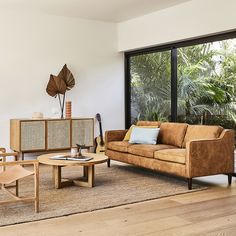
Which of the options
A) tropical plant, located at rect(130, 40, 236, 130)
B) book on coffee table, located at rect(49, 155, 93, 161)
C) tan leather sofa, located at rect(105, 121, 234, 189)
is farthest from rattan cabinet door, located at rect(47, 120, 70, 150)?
tropical plant, located at rect(130, 40, 236, 130)

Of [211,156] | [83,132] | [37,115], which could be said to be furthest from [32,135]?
[211,156]

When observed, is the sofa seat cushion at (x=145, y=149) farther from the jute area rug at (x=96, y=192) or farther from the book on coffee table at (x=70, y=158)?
the book on coffee table at (x=70, y=158)

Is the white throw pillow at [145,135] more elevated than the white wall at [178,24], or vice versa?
the white wall at [178,24]

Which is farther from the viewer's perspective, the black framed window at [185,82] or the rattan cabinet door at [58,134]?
the rattan cabinet door at [58,134]

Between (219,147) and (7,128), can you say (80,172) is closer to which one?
(7,128)

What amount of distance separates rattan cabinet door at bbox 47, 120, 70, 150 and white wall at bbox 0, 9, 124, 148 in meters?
0.52

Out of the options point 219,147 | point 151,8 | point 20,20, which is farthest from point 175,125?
point 20,20

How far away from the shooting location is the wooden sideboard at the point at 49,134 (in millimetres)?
6250

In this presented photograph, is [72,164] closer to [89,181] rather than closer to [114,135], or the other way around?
[89,181]

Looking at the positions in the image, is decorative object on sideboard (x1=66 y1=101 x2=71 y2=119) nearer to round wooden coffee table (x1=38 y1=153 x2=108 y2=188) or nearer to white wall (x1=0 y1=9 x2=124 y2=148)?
white wall (x1=0 y1=9 x2=124 y2=148)

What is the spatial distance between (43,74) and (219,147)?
11.9 ft

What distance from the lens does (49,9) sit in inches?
259

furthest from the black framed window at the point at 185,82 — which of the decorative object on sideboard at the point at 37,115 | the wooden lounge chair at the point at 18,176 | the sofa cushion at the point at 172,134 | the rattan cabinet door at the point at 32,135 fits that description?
the wooden lounge chair at the point at 18,176

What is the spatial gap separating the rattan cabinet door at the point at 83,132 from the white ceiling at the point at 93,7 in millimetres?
1978
